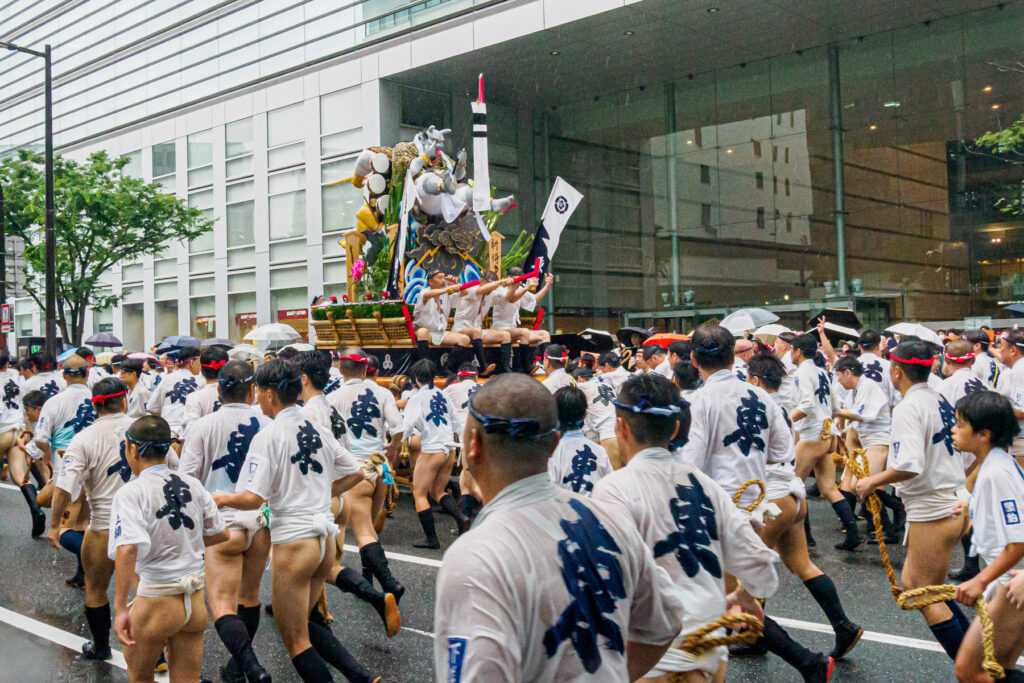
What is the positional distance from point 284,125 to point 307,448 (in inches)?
996

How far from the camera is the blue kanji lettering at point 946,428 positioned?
493 cm

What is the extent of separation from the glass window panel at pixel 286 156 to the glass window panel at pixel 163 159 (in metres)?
5.55

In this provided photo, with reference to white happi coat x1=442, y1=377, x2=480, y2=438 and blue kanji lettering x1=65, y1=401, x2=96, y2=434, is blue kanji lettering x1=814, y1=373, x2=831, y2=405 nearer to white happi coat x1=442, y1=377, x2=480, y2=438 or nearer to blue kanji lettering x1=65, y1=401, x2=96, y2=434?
white happi coat x1=442, y1=377, x2=480, y2=438

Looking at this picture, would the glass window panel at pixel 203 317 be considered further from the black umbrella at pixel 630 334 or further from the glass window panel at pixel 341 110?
the black umbrella at pixel 630 334

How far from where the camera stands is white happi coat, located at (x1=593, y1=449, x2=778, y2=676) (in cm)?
317

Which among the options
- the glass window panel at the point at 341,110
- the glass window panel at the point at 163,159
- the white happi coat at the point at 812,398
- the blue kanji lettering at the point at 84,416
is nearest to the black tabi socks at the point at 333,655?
the blue kanji lettering at the point at 84,416

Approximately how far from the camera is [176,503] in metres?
4.36

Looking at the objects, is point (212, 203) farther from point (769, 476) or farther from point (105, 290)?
point (769, 476)

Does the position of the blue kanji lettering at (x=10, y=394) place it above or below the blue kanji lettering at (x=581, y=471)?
above

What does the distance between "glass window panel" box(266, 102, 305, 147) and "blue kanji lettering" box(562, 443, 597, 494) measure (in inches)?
955

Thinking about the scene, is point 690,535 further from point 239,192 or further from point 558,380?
point 239,192

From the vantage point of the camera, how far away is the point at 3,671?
5.55 metres

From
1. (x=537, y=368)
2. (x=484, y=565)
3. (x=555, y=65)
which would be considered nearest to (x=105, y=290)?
(x=555, y=65)

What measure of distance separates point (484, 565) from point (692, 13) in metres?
22.4
